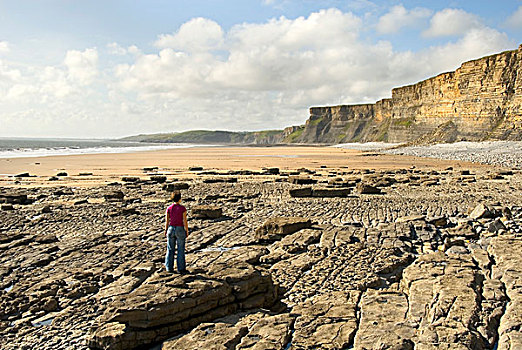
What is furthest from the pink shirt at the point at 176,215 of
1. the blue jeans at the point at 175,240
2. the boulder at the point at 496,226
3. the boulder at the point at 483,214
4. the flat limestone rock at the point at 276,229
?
the boulder at the point at 483,214

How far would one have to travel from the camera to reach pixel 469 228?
12.6 meters

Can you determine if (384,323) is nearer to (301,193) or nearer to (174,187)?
(301,193)

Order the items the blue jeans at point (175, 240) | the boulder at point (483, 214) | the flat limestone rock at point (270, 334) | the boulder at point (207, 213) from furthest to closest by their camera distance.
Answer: the boulder at point (207, 213)
the boulder at point (483, 214)
the blue jeans at point (175, 240)
the flat limestone rock at point (270, 334)

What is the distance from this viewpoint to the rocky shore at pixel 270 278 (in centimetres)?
615

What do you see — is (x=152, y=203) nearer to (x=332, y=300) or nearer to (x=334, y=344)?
(x=332, y=300)

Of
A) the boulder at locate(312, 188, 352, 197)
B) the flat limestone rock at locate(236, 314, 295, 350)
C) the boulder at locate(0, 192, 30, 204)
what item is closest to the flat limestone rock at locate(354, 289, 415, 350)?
the flat limestone rock at locate(236, 314, 295, 350)

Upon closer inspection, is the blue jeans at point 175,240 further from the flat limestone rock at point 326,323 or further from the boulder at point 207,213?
the boulder at point 207,213

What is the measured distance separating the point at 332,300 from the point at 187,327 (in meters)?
2.74

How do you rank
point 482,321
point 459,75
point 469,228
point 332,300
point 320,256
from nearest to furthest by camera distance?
point 482,321, point 332,300, point 320,256, point 469,228, point 459,75

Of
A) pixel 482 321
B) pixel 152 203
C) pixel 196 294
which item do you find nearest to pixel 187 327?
pixel 196 294

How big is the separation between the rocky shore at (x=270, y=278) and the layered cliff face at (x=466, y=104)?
5915 cm

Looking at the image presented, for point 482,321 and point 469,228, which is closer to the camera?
point 482,321

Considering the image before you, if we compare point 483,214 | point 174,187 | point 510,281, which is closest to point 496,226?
point 483,214

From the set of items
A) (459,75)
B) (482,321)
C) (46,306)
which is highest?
(459,75)
